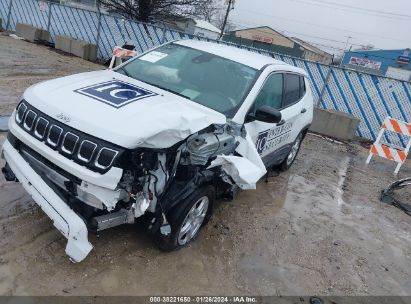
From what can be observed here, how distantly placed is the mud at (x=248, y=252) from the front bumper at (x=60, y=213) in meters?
0.40

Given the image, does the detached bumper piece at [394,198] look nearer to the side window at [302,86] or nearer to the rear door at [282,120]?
the rear door at [282,120]

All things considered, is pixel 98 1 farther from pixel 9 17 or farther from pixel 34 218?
pixel 34 218

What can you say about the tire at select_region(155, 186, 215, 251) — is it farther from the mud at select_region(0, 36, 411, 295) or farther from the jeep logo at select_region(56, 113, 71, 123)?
the jeep logo at select_region(56, 113, 71, 123)

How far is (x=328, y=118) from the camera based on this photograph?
11.2 m

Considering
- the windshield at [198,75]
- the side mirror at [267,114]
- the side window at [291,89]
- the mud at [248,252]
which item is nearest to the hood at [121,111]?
the windshield at [198,75]

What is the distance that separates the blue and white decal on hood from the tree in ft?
54.5

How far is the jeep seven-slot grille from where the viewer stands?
2973 millimetres

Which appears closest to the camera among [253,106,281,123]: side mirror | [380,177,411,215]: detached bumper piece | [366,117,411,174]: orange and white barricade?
[253,106,281,123]: side mirror

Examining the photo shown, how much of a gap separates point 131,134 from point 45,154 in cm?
78

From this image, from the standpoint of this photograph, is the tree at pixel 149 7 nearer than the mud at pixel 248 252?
No

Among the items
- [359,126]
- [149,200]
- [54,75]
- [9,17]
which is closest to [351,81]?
[359,126]

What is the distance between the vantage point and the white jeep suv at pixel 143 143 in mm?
3029

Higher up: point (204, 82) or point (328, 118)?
point (204, 82)

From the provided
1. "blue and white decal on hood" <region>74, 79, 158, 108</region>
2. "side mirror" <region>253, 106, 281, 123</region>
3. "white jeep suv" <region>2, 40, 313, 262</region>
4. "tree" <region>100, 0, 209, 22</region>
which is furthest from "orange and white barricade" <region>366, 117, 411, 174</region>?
"tree" <region>100, 0, 209, 22</region>
